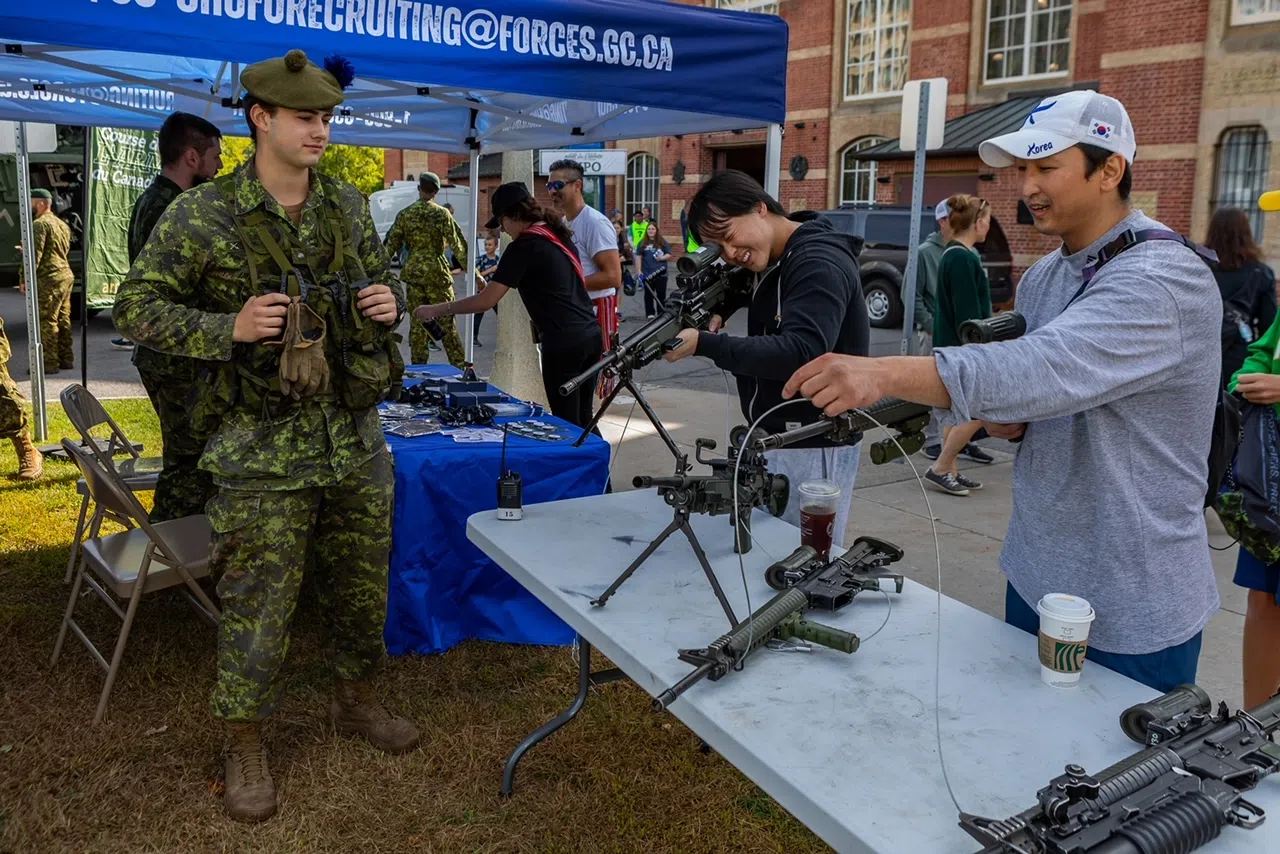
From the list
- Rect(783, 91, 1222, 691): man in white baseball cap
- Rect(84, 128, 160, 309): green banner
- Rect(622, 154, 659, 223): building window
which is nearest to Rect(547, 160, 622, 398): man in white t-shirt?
Rect(783, 91, 1222, 691): man in white baseball cap

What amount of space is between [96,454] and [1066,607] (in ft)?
10.4

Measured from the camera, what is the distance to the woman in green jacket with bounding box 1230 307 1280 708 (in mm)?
2770

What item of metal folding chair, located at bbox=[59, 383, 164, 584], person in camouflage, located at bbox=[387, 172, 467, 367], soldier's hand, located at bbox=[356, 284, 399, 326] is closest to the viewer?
soldier's hand, located at bbox=[356, 284, 399, 326]

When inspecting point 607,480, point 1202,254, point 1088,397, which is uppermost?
point 1202,254

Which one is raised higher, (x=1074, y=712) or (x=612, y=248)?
(x=612, y=248)

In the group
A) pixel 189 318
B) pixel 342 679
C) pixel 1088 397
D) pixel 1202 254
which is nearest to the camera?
pixel 1088 397

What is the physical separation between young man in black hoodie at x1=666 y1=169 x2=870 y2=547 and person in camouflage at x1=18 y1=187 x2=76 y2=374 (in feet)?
29.3

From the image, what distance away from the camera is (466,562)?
384cm

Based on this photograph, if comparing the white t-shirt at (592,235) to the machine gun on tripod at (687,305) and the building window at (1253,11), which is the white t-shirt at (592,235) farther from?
the building window at (1253,11)

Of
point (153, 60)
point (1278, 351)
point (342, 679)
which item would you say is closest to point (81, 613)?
point (342, 679)

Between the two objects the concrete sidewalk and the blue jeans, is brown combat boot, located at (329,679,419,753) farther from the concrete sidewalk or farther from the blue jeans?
the blue jeans

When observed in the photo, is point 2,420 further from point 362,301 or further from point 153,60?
point 362,301

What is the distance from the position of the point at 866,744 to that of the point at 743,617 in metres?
0.55

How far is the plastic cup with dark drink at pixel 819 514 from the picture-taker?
8.03 feet
